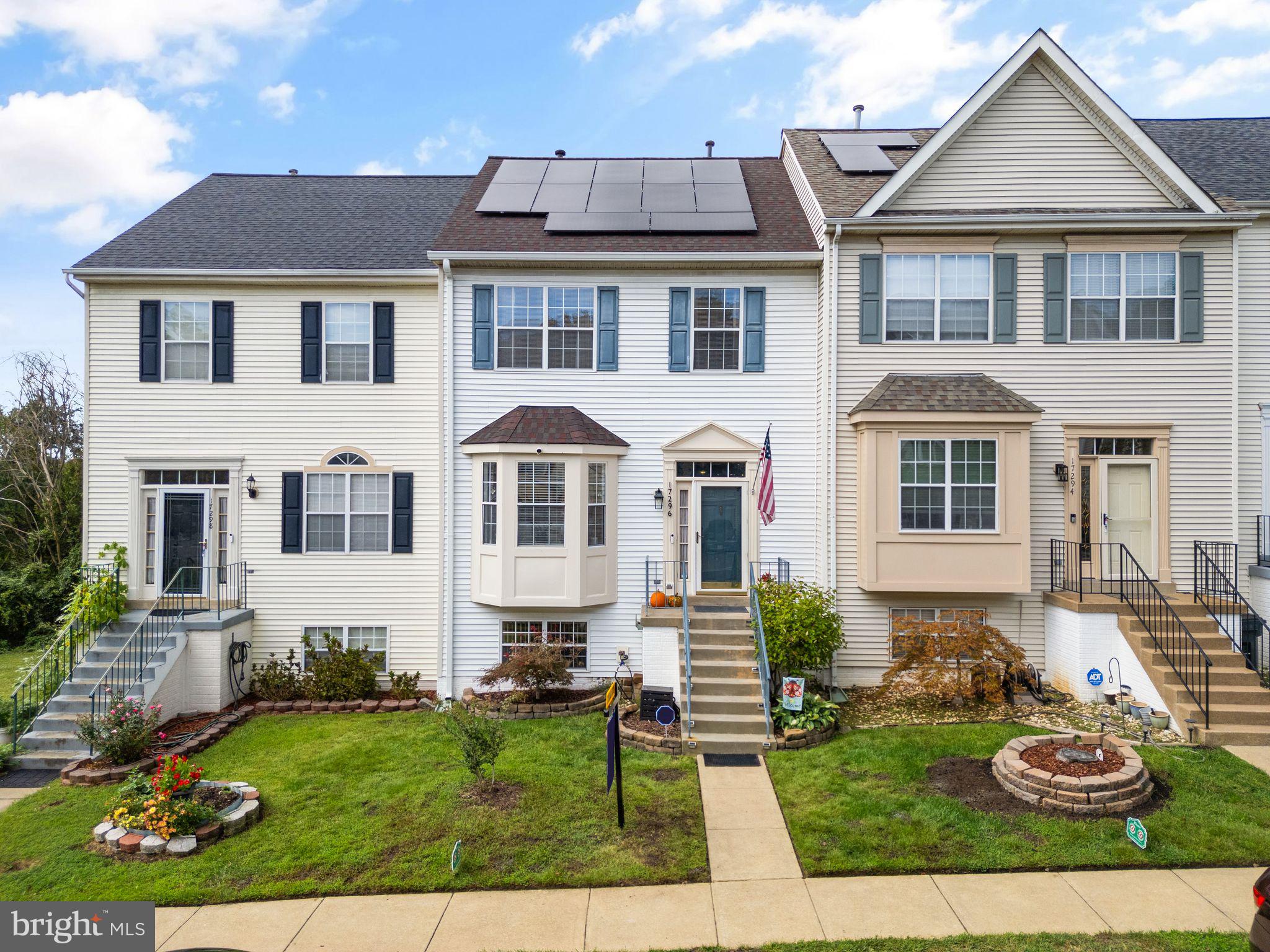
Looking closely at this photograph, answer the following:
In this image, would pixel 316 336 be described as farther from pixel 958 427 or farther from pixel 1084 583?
pixel 1084 583

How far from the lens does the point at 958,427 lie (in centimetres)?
1104

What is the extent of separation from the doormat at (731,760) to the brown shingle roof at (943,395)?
5.56 metres

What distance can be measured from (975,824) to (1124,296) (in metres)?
9.13

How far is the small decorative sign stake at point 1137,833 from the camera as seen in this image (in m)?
6.26

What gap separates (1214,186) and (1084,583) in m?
7.66

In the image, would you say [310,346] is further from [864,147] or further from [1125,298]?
[1125,298]

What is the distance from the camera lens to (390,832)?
7008mm

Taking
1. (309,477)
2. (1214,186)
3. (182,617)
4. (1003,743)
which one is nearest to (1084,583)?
(1003,743)

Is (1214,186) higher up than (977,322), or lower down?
higher up

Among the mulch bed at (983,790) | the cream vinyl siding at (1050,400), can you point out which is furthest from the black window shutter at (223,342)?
the mulch bed at (983,790)

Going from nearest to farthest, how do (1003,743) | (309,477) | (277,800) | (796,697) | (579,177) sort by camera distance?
1. (277,800)
2. (1003,743)
3. (796,697)
4. (309,477)
5. (579,177)

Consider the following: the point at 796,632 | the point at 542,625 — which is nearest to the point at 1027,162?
the point at 796,632

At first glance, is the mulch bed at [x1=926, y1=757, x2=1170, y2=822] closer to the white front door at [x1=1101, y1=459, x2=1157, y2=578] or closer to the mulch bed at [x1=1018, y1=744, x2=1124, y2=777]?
the mulch bed at [x1=1018, y1=744, x2=1124, y2=777]

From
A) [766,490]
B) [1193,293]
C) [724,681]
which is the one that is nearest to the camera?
[724,681]
